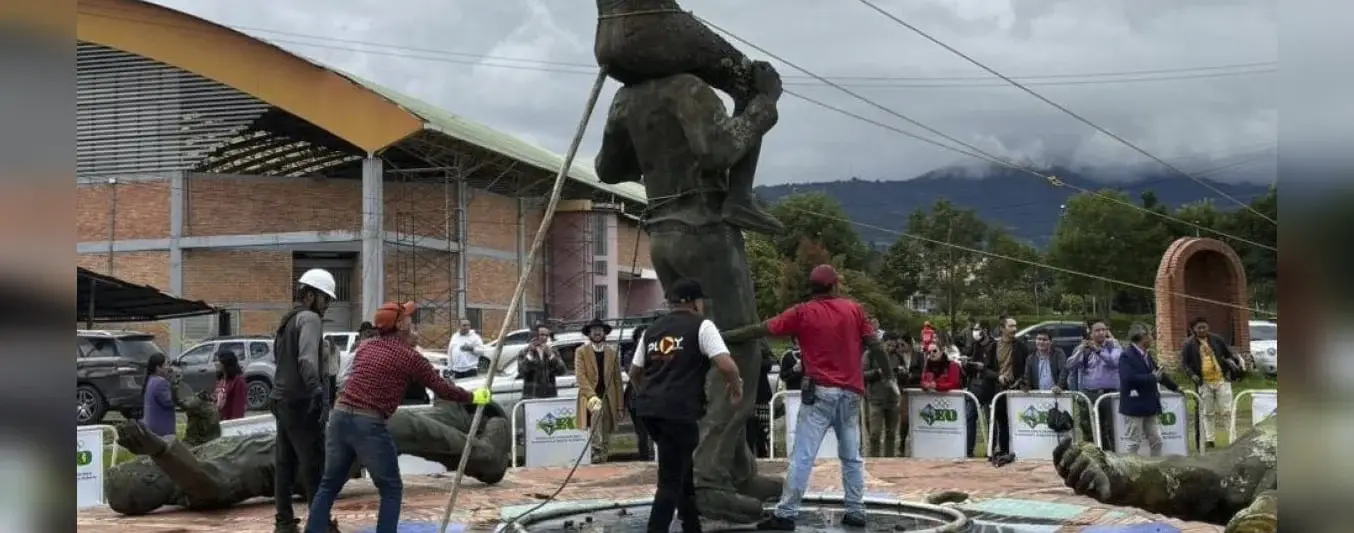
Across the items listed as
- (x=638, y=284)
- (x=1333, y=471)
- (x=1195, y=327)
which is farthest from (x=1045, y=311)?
(x=1333, y=471)

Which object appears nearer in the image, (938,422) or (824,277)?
(824,277)

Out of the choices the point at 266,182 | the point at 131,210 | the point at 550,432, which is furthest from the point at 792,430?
the point at 131,210

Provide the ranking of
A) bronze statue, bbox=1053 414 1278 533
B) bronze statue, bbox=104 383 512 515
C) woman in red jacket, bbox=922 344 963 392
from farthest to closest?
woman in red jacket, bbox=922 344 963 392, bronze statue, bbox=104 383 512 515, bronze statue, bbox=1053 414 1278 533

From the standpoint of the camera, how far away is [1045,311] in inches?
2491

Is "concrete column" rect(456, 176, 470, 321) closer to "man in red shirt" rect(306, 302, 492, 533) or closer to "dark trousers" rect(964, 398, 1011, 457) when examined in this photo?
"dark trousers" rect(964, 398, 1011, 457)

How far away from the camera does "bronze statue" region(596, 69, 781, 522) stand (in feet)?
23.8

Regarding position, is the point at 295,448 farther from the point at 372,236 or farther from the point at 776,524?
the point at 372,236

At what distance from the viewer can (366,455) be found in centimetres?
657

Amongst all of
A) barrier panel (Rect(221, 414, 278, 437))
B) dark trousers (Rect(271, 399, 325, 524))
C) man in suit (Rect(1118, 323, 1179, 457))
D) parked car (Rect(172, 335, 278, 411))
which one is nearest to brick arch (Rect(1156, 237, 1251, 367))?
man in suit (Rect(1118, 323, 1179, 457))

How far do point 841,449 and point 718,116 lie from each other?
221 centimetres

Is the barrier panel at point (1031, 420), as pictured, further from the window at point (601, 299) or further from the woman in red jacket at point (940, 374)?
the window at point (601, 299)

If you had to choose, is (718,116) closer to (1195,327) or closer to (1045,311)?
(1195,327)

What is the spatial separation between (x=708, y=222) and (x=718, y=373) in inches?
37.7

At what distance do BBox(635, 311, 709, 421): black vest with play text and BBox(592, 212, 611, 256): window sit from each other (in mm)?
36914
